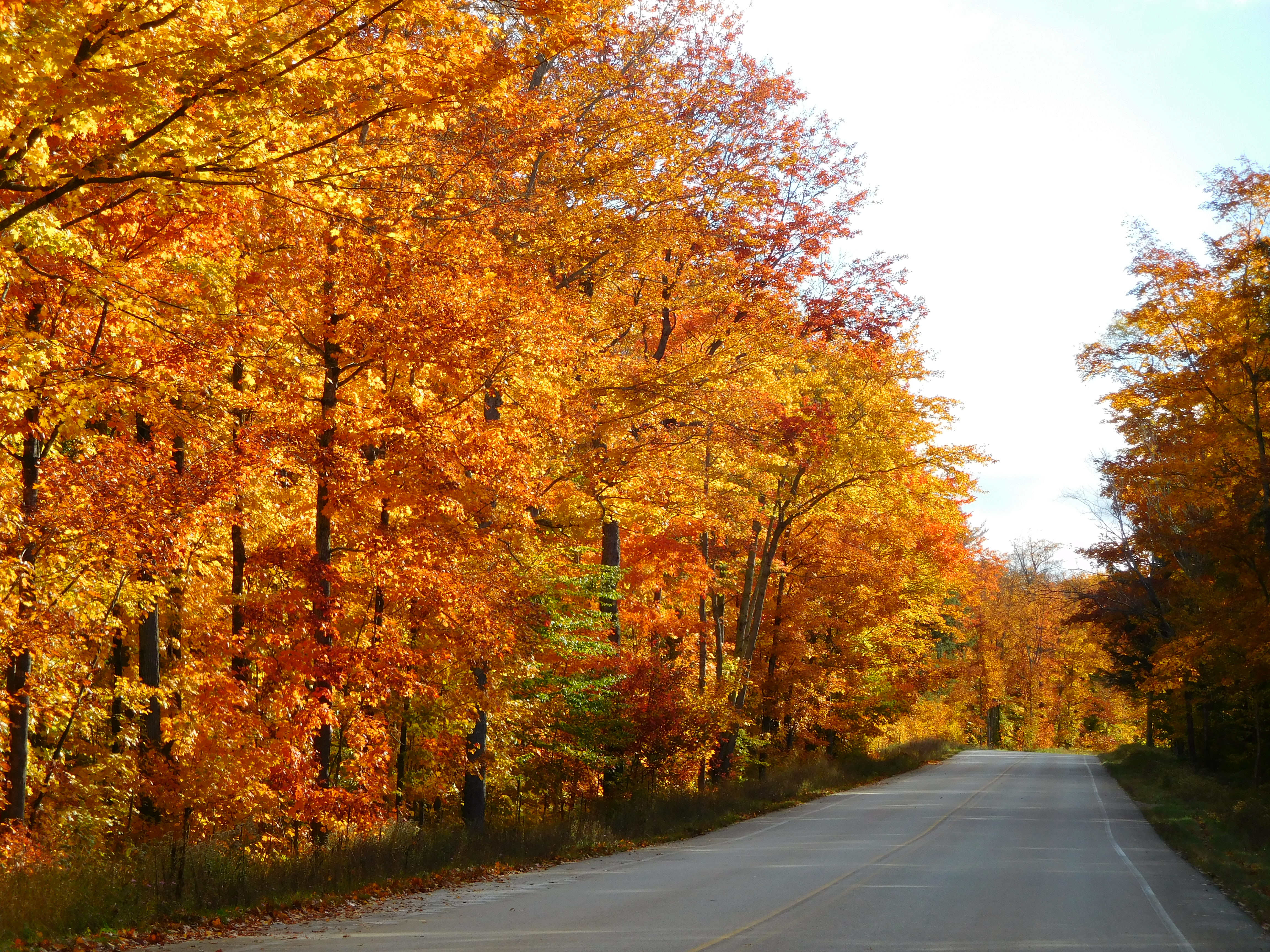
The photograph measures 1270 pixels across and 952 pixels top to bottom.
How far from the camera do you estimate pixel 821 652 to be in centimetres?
3095

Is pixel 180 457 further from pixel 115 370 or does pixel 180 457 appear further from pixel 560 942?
pixel 560 942

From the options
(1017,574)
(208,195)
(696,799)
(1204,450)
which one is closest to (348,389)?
(208,195)

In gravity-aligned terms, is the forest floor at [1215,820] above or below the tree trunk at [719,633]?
below

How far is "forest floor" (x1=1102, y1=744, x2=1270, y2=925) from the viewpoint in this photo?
13.0m

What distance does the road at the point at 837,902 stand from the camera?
8773 mm

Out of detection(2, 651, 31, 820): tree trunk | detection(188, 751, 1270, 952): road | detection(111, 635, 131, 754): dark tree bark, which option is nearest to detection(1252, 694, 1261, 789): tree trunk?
detection(188, 751, 1270, 952): road

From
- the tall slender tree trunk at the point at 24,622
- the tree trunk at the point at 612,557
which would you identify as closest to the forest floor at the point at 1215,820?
the tree trunk at the point at 612,557

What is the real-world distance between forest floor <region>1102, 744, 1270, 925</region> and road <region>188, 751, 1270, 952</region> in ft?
1.34

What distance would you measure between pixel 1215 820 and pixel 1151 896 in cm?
999

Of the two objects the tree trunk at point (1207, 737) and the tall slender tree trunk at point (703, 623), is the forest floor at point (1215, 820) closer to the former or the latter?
the tree trunk at point (1207, 737)

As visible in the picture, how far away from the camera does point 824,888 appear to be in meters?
11.8

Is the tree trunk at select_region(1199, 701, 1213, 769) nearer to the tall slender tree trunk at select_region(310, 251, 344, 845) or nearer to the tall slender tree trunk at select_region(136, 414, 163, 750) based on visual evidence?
the tall slender tree trunk at select_region(310, 251, 344, 845)

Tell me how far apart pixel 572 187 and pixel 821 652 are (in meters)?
19.1

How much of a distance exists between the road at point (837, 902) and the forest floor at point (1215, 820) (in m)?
0.41
